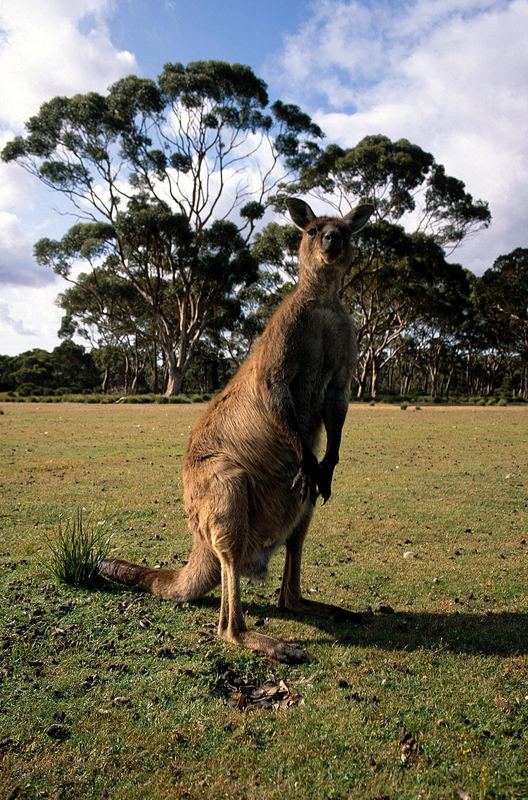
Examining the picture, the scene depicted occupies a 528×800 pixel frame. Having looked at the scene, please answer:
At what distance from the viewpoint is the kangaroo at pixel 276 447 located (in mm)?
3887

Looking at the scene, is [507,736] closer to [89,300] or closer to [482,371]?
[89,300]

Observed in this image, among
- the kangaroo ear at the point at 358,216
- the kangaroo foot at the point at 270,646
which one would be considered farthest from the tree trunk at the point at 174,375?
the kangaroo foot at the point at 270,646

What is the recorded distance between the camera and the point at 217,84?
36375mm

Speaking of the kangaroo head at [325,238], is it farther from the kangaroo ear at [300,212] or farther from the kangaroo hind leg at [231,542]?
the kangaroo hind leg at [231,542]

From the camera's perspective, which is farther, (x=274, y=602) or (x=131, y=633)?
(x=274, y=602)

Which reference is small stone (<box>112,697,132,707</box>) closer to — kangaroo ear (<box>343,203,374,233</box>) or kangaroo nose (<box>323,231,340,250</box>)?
kangaroo nose (<box>323,231,340,250</box>)

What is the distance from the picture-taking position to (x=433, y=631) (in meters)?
4.01

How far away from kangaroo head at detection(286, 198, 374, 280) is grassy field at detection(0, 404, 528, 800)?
249 cm

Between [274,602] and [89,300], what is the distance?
47411mm

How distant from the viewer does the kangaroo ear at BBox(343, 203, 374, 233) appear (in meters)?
4.59

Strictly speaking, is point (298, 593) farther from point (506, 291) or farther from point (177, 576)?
point (506, 291)

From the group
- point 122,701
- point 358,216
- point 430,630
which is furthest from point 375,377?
point 122,701

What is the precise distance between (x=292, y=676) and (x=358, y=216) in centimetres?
329

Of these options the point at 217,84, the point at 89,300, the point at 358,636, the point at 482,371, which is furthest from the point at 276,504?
the point at 482,371
